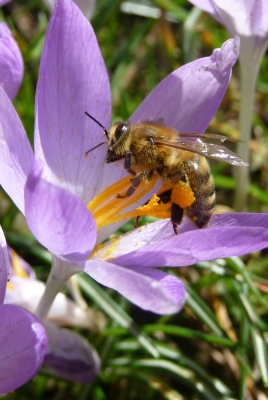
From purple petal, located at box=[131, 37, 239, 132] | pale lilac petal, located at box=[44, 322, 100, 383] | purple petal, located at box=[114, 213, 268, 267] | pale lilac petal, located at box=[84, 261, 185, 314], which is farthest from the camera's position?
pale lilac petal, located at box=[44, 322, 100, 383]

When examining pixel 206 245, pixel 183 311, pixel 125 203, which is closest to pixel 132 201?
pixel 125 203

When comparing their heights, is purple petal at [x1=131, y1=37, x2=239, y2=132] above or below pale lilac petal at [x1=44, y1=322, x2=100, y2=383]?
above

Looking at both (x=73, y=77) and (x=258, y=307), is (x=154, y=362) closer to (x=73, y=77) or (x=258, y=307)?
(x=258, y=307)

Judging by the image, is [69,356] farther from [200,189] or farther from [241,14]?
[241,14]

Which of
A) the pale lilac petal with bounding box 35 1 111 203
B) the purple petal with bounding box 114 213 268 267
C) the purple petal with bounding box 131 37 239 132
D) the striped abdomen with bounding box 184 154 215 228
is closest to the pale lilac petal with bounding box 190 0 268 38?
the purple petal with bounding box 131 37 239 132

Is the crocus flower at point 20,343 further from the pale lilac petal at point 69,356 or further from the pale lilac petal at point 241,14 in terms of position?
the pale lilac petal at point 241,14

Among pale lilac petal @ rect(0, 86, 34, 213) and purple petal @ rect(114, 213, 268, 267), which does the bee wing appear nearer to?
purple petal @ rect(114, 213, 268, 267)

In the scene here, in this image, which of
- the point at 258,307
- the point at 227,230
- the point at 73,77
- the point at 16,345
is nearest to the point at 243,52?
the point at 73,77
